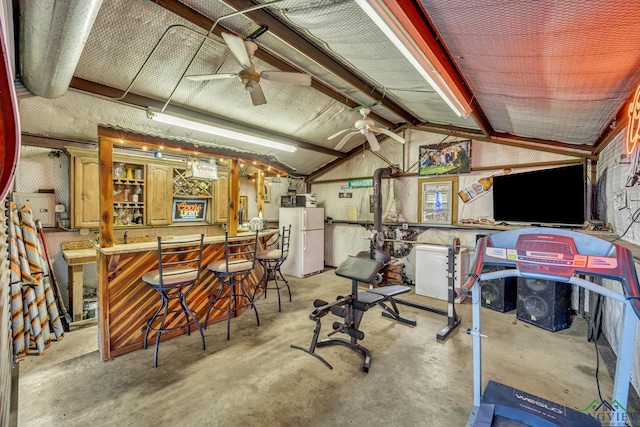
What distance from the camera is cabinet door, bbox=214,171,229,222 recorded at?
572cm

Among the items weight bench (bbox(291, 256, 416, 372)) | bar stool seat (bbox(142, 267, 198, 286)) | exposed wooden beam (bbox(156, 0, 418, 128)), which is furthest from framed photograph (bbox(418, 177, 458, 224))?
bar stool seat (bbox(142, 267, 198, 286))

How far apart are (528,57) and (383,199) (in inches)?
174

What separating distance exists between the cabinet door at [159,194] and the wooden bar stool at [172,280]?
204cm

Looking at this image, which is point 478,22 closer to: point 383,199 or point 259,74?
point 259,74

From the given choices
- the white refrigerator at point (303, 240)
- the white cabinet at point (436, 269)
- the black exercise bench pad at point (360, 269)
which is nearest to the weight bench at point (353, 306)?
the black exercise bench pad at point (360, 269)

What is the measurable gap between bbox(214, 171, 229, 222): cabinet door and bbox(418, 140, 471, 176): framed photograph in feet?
13.4

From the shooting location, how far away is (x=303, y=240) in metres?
5.92

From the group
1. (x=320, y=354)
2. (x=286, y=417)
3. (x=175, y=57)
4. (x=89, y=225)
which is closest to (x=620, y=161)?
(x=320, y=354)

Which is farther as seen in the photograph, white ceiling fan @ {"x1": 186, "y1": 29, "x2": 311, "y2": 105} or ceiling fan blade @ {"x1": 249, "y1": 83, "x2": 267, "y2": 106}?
ceiling fan blade @ {"x1": 249, "y1": 83, "x2": 267, "y2": 106}

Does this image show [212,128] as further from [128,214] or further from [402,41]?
[402,41]

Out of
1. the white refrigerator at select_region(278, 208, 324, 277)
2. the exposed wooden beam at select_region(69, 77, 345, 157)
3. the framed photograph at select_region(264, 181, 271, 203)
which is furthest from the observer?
the framed photograph at select_region(264, 181, 271, 203)

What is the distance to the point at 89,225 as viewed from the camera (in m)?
4.16

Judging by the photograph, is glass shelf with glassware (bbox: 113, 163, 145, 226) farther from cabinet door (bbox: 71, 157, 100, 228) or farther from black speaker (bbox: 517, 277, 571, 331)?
black speaker (bbox: 517, 277, 571, 331)

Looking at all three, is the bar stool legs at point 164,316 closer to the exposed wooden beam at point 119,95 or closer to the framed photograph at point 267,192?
the exposed wooden beam at point 119,95
